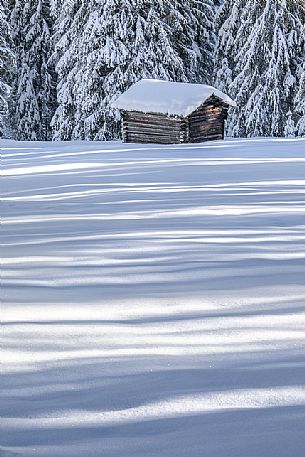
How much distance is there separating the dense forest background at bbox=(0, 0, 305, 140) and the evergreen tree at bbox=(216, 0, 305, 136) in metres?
0.05

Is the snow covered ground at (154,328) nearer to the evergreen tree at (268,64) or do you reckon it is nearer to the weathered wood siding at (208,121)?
the weathered wood siding at (208,121)

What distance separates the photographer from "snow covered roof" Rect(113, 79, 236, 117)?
21.6 meters

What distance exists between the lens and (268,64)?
29.2m

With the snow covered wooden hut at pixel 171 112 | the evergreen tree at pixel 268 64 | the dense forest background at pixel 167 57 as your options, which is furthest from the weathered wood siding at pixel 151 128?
the evergreen tree at pixel 268 64

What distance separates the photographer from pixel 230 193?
382 inches

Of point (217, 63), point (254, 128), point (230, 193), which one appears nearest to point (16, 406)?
point (230, 193)

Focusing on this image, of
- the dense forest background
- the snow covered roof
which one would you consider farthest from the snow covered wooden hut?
the dense forest background

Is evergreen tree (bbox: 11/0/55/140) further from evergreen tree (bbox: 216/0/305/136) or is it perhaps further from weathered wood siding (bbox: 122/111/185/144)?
weathered wood siding (bbox: 122/111/185/144)

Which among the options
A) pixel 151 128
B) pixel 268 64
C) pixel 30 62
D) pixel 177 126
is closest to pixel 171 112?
pixel 177 126

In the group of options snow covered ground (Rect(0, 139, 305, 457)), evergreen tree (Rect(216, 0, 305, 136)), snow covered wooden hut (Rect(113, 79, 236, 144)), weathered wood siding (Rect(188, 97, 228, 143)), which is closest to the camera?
snow covered ground (Rect(0, 139, 305, 457))

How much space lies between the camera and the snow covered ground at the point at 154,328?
2832 mm

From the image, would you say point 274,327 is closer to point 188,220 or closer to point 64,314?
point 64,314

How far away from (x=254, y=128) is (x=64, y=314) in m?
26.2

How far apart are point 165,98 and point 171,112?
61 cm
